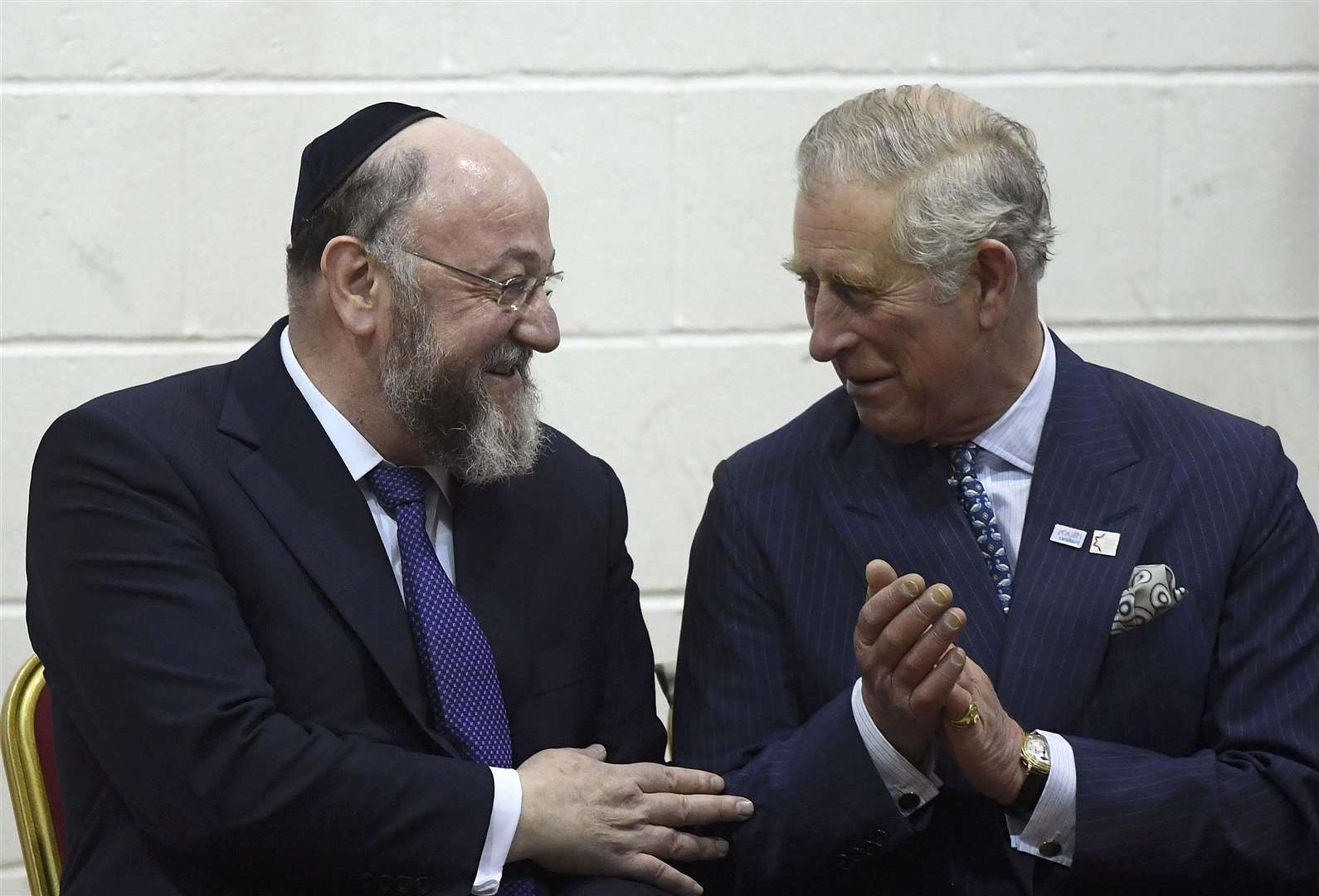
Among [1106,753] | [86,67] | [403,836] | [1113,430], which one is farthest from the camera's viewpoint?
[86,67]

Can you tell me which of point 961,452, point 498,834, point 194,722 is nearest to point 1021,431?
point 961,452

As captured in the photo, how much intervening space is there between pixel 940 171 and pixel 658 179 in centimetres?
105

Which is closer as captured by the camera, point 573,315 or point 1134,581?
point 1134,581

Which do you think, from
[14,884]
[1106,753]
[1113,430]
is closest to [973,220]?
[1113,430]

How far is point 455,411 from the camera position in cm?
212

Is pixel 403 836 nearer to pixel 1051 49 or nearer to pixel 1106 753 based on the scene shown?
pixel 1106 753

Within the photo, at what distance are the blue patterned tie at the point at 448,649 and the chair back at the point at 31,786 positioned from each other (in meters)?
0.62

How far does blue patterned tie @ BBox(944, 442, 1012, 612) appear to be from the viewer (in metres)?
2.15

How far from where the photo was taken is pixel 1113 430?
2.20m

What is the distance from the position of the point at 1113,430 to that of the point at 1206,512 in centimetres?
17

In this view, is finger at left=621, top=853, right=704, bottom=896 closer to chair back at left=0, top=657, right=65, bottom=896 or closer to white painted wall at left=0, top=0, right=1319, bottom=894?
chair back at left=0, top=657, right=65, bottom=896

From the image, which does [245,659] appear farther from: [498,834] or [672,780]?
[672,780]

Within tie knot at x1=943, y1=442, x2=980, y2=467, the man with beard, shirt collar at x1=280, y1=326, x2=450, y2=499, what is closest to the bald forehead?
the man with beard

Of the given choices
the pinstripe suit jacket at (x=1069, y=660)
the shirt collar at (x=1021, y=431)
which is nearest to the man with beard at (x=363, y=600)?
the pinstripe suit jacket at (x=1069, y=660)
